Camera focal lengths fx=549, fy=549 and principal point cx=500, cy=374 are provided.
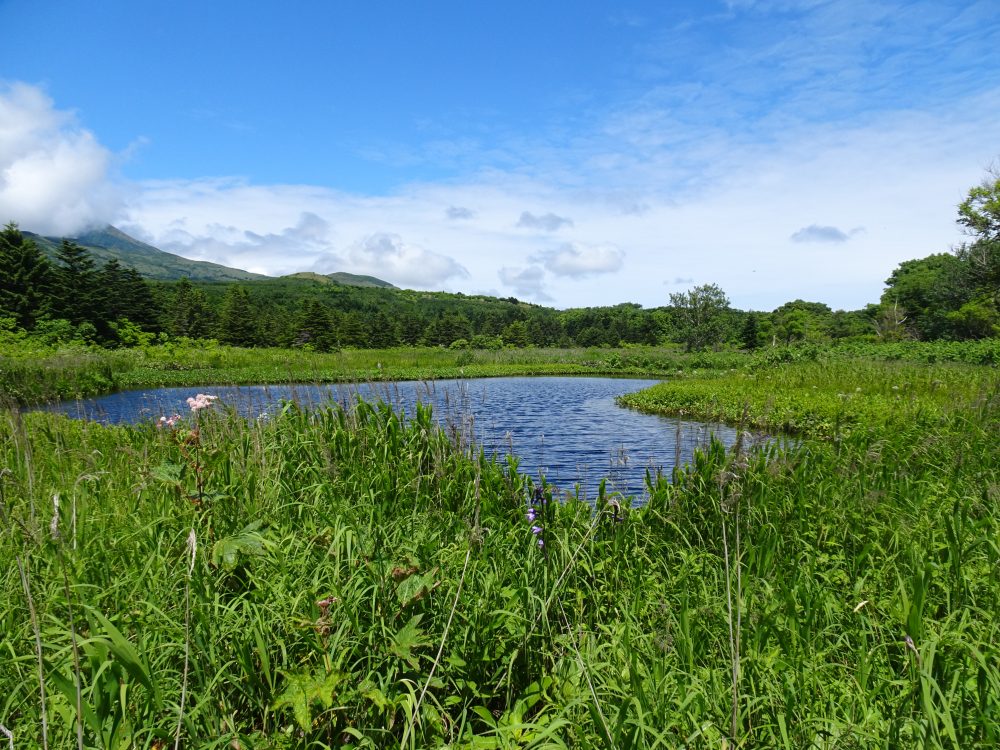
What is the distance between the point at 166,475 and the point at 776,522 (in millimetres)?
4235

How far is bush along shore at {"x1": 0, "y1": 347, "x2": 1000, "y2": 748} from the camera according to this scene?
6.59ft

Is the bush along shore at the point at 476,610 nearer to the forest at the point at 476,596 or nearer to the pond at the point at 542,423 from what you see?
the forest at the point at 476,596

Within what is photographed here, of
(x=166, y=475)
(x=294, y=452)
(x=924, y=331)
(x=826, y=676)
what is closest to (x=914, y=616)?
(x=826, y=676)

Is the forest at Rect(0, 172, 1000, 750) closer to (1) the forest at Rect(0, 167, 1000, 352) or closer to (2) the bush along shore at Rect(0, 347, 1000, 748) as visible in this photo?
(2) the bush along shore at Rect(0, 347, 1000, 748)

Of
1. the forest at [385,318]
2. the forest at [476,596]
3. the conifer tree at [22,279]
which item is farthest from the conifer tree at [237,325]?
the forest at [476,596]

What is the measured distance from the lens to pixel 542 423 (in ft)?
47.0

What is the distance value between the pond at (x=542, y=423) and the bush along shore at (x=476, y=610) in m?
0.86

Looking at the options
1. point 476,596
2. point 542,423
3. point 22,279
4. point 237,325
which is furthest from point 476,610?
point 237,325

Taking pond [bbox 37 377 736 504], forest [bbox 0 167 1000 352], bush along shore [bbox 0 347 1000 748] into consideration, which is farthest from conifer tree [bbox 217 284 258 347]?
bush along shore [bbox 0 347 1000 748]

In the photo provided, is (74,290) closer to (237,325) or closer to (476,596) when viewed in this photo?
(237,325)

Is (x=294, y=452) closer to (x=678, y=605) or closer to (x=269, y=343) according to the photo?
(x=678, y=605)

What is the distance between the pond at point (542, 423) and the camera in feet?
20.8

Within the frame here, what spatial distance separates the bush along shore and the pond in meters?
0.86

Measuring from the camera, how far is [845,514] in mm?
4312
